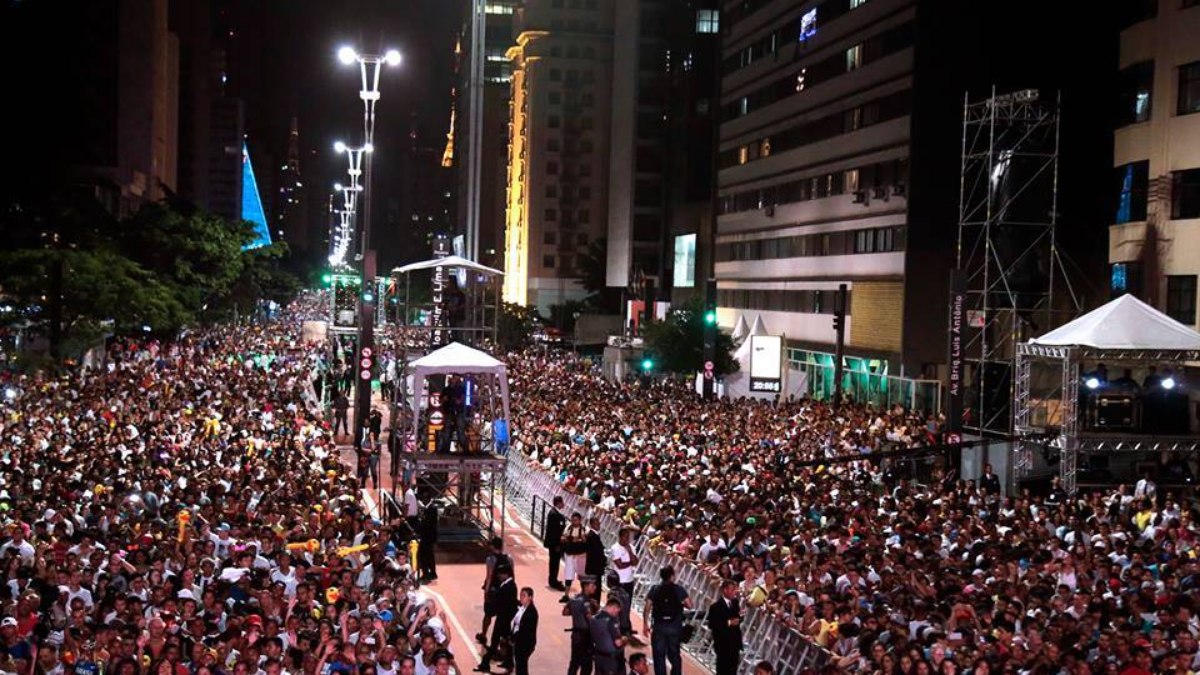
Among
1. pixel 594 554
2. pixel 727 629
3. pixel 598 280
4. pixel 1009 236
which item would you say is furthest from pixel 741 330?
pixel 598 280

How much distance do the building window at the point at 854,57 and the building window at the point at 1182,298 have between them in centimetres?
2058

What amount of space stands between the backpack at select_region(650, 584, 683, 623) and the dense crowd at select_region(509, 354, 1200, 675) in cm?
108

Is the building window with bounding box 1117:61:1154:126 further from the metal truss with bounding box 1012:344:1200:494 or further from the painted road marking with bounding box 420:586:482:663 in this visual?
the painted road marking with bounding box 420:586:482:663

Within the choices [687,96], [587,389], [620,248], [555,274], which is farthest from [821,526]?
[555,274]

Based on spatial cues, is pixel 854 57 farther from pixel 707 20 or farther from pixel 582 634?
pixel 707 20

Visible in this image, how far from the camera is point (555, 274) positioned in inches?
5074

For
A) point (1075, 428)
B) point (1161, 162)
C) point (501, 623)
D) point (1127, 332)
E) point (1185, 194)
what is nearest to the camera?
point (501, 623)

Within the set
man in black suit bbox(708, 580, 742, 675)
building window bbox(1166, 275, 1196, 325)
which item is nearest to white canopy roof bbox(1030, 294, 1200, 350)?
building window bbox(1166, 275, 1196, 325)

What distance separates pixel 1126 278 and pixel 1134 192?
7.47 feet

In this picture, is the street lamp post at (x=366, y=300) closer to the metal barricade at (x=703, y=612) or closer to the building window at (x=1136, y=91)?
the metal barricade at (x=703, y=612)

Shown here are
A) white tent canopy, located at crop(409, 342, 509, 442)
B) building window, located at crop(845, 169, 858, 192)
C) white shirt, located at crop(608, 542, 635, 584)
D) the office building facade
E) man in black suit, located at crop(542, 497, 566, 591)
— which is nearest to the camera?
white shirt, located at crop(608, 542, 635, 584)

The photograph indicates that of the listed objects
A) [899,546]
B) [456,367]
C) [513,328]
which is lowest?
[899,546]

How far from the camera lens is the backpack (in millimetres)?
14625

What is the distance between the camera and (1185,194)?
3506cm
